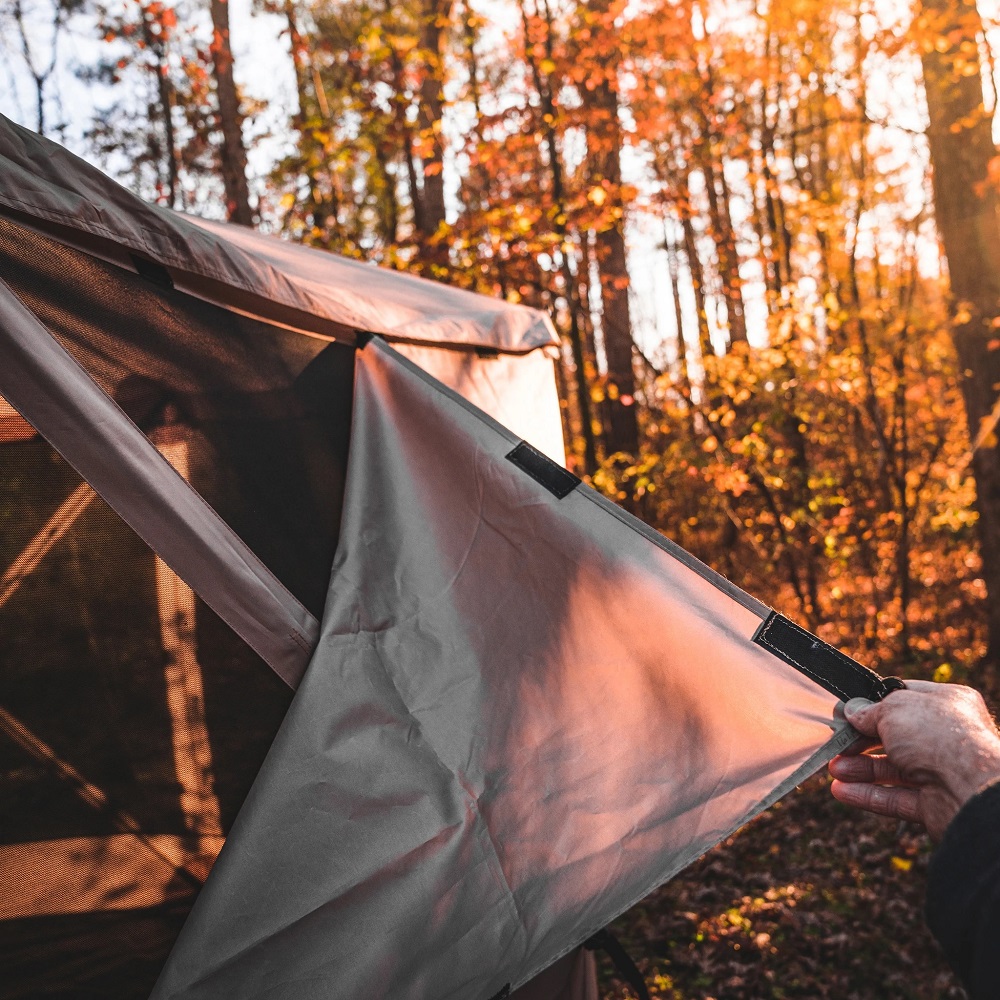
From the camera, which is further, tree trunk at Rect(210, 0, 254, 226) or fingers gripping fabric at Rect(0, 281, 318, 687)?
tree trunk at Rect(210, 0, 254, 226)

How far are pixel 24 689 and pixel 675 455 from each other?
21.9ft

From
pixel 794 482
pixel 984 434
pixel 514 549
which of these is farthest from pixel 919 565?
pixel 514 549

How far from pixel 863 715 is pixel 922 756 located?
183mm

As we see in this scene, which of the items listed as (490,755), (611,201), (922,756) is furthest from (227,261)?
(611,201)

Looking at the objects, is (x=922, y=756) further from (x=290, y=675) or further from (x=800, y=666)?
(x=290, y=675)

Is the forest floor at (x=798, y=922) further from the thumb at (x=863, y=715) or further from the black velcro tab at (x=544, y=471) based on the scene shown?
the black velcro tab at (x=544, y=471)

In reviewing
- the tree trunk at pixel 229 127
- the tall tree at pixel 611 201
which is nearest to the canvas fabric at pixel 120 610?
the tall tree at pixel 611 201

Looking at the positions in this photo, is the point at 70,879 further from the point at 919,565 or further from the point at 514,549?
the point at 919,565

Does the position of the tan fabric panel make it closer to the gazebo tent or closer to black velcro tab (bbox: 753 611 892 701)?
the gazebo tent

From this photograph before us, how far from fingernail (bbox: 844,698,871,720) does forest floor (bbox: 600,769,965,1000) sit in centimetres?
270

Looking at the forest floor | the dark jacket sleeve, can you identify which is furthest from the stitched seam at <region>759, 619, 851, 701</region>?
the forest floor

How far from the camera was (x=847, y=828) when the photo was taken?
5066 mm

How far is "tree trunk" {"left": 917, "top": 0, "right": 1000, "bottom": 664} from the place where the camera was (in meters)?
6.14

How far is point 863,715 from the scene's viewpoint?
1613 mm
